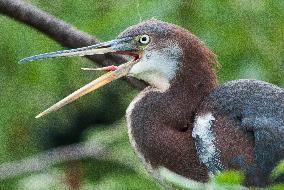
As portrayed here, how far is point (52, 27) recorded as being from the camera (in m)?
6.73

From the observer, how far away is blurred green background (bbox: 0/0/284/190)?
7281 mm

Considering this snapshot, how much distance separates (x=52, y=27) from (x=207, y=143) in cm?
110

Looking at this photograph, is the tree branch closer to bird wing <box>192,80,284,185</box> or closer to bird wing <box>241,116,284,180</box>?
bird wing <box>192,80,284,185</box>

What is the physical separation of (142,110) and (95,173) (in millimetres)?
2398

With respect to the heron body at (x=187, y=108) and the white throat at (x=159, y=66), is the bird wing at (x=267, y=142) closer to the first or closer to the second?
the heron body at (x=187, y=108)

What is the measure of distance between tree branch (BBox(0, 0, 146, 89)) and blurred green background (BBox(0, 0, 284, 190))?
412 millimetres

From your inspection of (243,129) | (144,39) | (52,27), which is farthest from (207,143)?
(52,27)

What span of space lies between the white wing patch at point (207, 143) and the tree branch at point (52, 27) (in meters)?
0.74

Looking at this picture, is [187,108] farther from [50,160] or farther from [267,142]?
[50,160]

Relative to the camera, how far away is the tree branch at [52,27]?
22.0 feet

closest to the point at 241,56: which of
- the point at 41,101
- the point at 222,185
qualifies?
the point at 41,101

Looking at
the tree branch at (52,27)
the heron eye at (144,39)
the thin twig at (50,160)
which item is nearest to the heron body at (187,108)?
the heron eye at (144,39)

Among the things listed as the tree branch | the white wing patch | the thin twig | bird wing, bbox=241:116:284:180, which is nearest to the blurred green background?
the thin twig

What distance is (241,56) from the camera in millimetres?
7398
